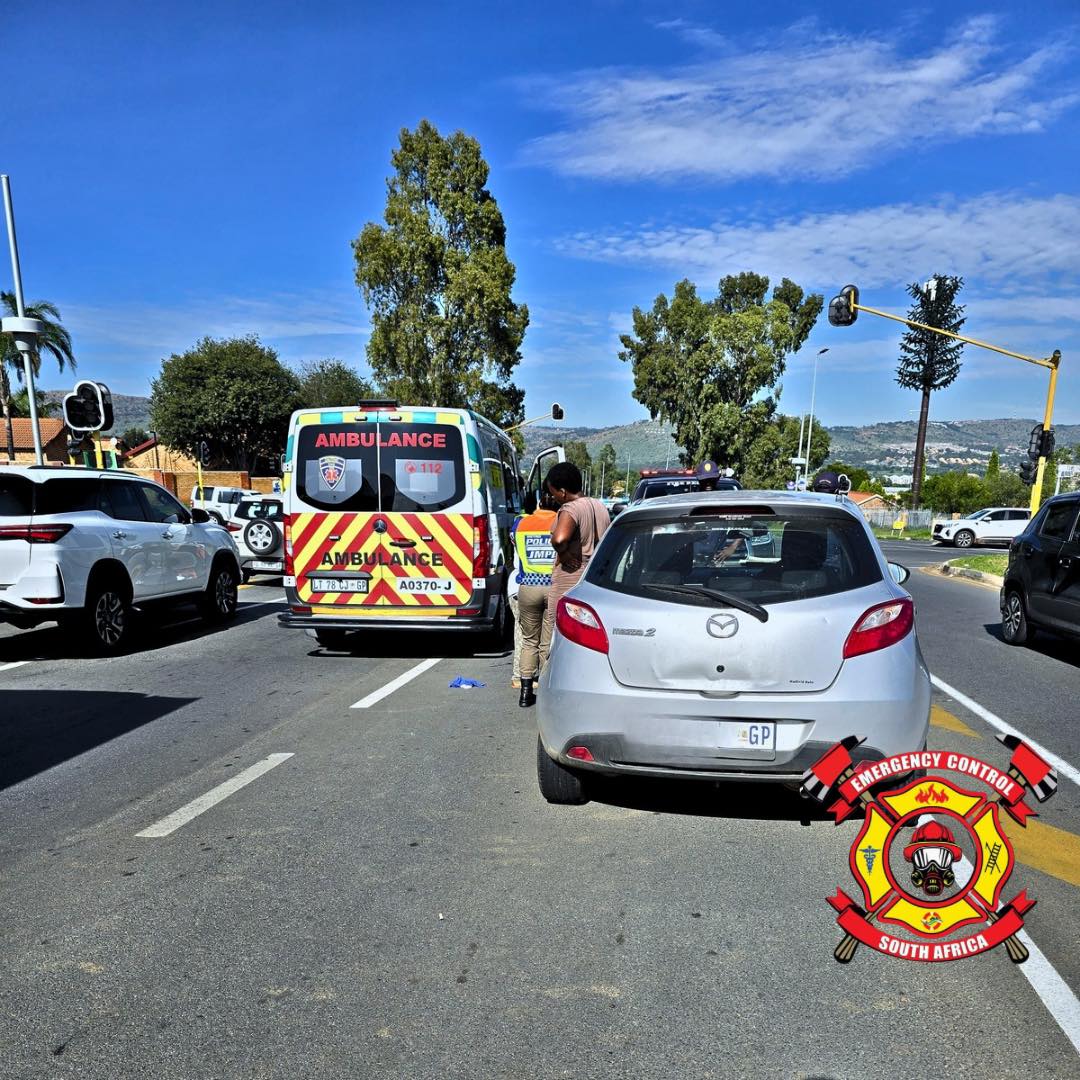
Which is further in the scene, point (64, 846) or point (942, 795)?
point (64, 846)

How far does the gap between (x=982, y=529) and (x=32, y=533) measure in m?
37.1

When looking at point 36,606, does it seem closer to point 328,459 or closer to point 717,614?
point 328,459

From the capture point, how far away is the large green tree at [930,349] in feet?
188

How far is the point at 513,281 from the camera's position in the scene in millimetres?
34062

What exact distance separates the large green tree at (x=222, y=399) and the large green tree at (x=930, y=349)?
131 feet

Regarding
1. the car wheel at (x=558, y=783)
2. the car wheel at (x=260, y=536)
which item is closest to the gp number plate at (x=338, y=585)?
the car wheel at (x=558, y=783)

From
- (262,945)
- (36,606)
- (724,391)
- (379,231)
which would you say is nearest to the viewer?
(262,945)

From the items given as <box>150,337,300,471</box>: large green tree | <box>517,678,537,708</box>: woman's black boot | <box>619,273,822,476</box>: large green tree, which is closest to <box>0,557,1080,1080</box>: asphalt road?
<box>517,678,537,708</box>: woman's black boot

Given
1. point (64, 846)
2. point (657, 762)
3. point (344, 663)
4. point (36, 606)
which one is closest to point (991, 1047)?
point (657, 762)

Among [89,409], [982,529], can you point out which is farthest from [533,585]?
[982,529]

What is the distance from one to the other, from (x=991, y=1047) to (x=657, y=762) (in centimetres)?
169

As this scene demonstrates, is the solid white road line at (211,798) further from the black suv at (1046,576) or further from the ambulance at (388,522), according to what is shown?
the black suv at (1046,576)

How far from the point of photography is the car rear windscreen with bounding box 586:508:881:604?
4254 millimetres

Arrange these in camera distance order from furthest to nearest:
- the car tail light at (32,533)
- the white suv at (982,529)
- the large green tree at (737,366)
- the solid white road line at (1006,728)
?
the large green tree at (737,366) < the white suv at (982,529) < the car tail light at (32,533) < the solid white road line at (1006,728)
